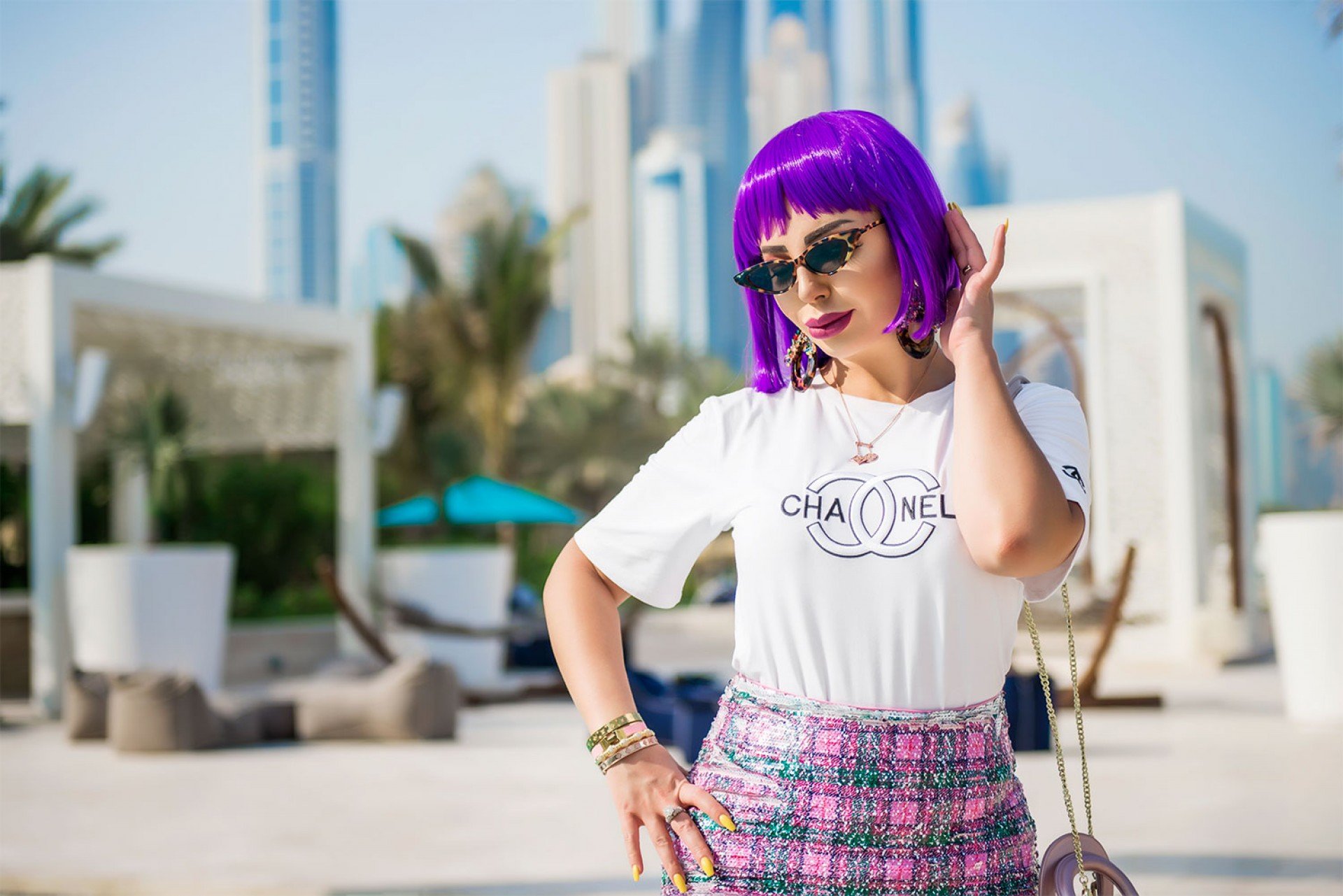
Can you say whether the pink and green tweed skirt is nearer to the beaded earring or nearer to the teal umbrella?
the beaded earring

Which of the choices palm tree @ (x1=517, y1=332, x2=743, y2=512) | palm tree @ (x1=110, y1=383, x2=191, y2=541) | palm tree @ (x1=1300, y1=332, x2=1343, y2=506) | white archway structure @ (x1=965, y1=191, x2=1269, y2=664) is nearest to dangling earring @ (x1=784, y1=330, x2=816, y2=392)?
palm tree @ (x1=110, y1=383, x2=191, y2=541)

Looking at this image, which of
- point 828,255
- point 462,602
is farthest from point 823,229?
point 462,602

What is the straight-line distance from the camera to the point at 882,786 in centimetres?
121

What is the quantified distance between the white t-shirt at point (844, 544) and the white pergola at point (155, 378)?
28.8ft

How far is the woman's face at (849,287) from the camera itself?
1251 mm

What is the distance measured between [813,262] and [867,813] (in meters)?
0.47

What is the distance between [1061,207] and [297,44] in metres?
126

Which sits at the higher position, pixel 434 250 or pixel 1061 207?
pixel 434 250

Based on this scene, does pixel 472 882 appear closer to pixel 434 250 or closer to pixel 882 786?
pixel 882 786

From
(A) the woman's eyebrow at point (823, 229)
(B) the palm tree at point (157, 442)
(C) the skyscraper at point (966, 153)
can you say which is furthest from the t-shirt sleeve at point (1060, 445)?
(C) the skyscraper at point (966, 153)

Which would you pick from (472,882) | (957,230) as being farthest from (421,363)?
(957,230)

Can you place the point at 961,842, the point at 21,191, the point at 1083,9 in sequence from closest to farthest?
the point at 961,842 < the point at 21,191 < the point at 1083,9

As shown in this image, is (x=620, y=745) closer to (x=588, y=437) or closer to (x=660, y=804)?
(x=660, y=804)

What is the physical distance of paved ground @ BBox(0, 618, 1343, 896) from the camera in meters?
4.23
